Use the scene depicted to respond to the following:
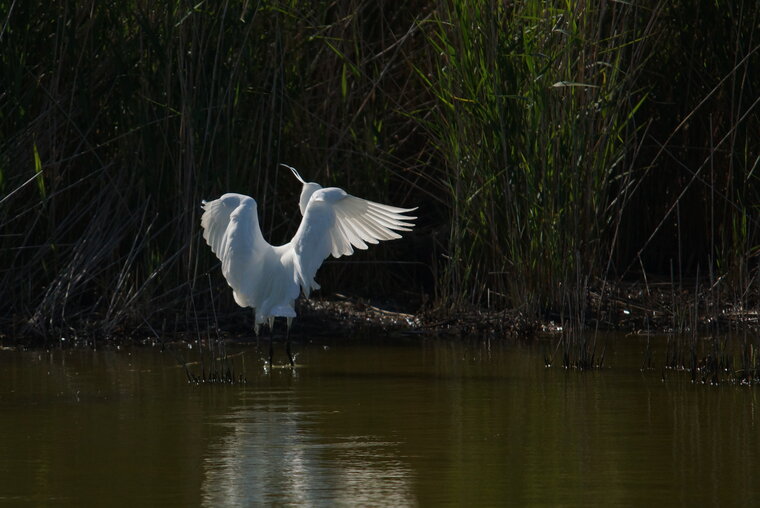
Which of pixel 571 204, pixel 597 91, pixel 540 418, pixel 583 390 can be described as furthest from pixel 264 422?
pixel 597 91

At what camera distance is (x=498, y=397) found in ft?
21.9

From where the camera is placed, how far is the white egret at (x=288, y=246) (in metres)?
7.85

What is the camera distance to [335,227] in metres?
8.15

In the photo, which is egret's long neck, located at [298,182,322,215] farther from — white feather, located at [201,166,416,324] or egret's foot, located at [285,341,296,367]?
egret's foot, located at [285,341,296,367]

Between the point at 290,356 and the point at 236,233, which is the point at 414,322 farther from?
the point at 236,233

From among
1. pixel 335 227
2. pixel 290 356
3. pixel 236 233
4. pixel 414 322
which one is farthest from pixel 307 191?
pixel 414 322

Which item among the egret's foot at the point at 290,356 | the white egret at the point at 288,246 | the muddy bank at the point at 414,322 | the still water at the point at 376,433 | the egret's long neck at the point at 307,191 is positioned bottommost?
the still water at the point at 376,433

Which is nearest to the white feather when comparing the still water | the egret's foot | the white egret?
the white egret

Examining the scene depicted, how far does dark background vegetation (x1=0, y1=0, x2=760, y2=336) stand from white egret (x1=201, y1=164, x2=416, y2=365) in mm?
594

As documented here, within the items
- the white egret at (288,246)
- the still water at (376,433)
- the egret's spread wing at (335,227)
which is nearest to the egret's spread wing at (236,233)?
the white egret at (288,246)

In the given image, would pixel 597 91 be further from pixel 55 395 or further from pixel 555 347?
pixel 55 395

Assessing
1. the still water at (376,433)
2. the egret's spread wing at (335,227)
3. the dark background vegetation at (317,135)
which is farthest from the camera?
the dark background vegetation at (317,135)

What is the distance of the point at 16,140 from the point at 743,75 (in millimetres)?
4818

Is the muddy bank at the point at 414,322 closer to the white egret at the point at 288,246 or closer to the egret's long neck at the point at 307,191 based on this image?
the white egret at the point at 288,246
